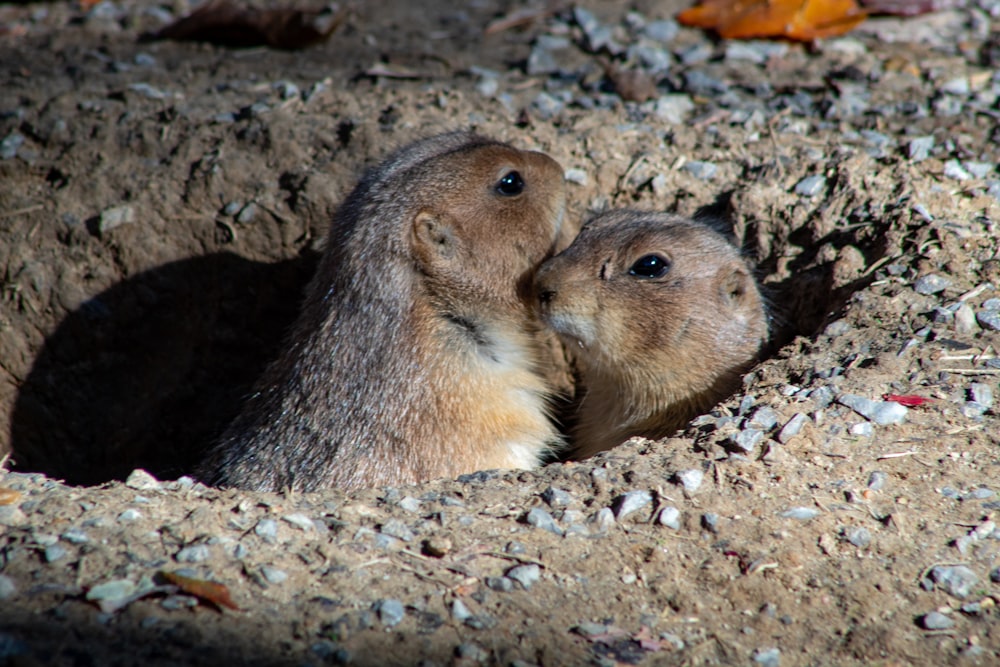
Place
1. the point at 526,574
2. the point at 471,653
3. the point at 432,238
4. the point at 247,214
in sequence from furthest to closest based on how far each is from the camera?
the point at 247,214 < the point at 432,238 < the point at 526,574 < the point at 471,653

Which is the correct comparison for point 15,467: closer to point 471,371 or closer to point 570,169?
point 471,371

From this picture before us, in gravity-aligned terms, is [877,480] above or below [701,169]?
below

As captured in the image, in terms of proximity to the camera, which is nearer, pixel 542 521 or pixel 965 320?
pixel 542 521

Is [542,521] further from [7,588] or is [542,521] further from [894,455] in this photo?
[7,588]

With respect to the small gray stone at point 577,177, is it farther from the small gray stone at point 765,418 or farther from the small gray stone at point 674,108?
the small gray stone at point 765,418

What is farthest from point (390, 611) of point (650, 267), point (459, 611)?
point (650, 267)

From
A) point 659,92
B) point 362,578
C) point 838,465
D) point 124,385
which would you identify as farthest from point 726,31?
point 362,578

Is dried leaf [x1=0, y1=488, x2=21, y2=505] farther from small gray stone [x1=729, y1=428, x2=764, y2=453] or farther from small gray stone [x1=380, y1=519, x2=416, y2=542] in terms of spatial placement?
small gray stone [x1=729, y1=428, x2=764, y2=453]
